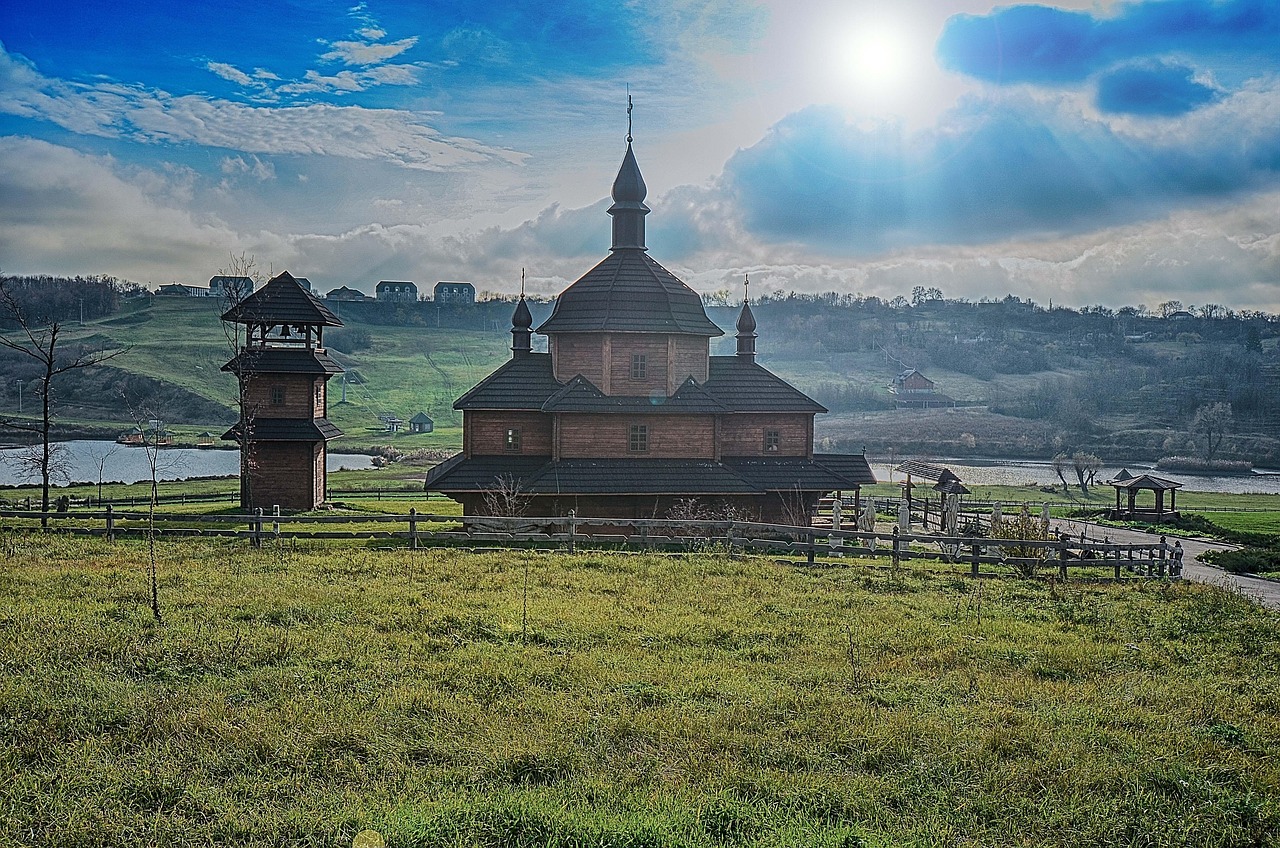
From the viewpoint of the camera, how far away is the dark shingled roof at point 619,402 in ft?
92.7

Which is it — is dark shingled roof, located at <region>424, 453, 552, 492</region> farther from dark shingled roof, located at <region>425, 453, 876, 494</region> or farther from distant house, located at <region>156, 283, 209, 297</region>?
distant house, located at <region>156, 283, 209, 297</region>

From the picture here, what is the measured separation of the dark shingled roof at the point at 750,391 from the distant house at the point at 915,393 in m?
105

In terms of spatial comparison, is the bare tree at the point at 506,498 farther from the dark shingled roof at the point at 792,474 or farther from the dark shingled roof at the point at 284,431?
the dark shingled roof at the point at 284,431

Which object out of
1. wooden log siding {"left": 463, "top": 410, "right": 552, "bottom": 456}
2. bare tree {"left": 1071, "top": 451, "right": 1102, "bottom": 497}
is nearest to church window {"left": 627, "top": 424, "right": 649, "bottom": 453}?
wooden log siding {"left": 463, "top": 410, "right": 552, "bottom": 456}

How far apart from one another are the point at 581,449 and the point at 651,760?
2094cm

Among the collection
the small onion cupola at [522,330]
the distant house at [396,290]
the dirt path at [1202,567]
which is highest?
the distant house at [396,290]

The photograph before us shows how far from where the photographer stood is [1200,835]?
6871 millimetres

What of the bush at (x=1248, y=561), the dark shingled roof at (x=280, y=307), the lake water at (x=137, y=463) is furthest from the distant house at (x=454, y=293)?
the bush at (x=1248, y=561)

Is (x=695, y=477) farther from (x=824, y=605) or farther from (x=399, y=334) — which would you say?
(x=399, y=334)

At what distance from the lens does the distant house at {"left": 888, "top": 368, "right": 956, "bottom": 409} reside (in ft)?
433

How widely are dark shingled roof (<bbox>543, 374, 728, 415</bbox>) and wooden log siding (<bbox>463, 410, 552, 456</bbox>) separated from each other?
38.1 inches

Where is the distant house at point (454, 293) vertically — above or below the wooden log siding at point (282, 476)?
above

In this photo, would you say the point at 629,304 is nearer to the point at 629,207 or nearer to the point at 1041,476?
the point at 629,207

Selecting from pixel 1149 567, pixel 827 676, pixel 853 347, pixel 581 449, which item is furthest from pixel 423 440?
pixel 853 347
